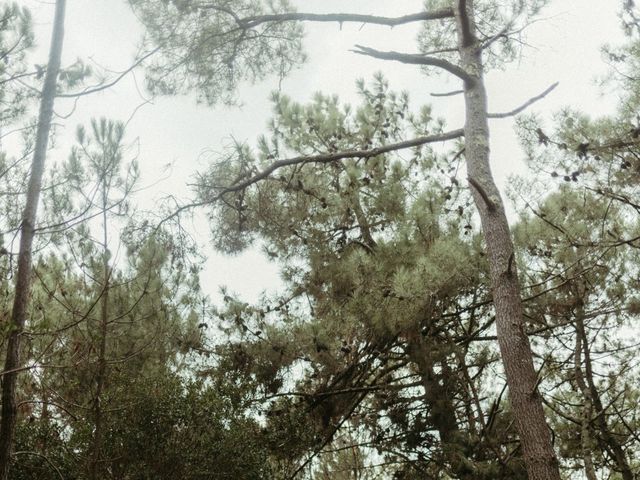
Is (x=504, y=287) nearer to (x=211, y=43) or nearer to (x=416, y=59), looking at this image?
(x=416, y=59)

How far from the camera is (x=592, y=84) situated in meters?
4.87

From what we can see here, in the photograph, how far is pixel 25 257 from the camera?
3645 mm

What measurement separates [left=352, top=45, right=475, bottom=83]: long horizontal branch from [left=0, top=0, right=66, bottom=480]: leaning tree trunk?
2429mm

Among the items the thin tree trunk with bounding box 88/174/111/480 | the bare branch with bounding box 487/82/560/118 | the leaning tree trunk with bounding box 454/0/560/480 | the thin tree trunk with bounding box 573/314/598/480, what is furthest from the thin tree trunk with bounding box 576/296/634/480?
the thin tree trunk with bounding box 88/174/111/480

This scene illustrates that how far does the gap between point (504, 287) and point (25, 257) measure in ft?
10.5

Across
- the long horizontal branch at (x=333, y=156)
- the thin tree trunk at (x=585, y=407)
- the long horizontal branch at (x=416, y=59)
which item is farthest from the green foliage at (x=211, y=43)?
the thin tree trunk at (x=585, y=407)

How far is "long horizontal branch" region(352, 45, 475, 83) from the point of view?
3.85 meters

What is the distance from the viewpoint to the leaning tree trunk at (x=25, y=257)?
321 cm

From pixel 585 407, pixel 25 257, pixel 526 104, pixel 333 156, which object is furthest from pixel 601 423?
pixel 25 257

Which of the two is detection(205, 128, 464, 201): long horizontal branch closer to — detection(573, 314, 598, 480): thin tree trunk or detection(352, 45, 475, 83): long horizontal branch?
detection(352, 45, 475, 83): long horizontal branch

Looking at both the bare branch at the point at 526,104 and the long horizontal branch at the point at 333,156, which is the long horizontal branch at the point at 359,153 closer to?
the long horizontal branch at the point at 333,156

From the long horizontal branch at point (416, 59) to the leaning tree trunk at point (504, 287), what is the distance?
0.11 metres

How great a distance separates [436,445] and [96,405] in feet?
10.5

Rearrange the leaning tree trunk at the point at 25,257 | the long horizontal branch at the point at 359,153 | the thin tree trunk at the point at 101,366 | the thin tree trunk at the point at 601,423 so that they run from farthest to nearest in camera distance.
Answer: the thin tree trunk at the point at 601,423
the long horizontal branch at the point at 359,153
the thin tree trunk at the point at 101,366
the leaning tree trunk at the point at 25,257
